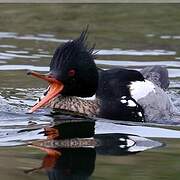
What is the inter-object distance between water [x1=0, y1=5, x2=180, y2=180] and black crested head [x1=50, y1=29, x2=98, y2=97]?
0.37 m

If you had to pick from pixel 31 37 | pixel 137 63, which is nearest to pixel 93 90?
pixel 137 63

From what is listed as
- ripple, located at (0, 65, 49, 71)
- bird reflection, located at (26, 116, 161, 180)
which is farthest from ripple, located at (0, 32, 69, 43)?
bird reflection, located at (26, 116, 161, 180)

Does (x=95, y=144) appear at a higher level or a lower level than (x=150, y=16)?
lower

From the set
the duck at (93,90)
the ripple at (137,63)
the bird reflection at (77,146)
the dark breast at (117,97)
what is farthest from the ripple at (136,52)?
the bird reflection at (77,146)

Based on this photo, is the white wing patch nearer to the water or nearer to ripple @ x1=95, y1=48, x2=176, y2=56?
the water

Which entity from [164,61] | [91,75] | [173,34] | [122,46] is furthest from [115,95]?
[173,34]

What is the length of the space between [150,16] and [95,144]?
8945 mm

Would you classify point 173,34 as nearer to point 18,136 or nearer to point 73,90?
point 73,90

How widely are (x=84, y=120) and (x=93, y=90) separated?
0.46 meters

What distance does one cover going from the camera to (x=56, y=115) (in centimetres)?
1000

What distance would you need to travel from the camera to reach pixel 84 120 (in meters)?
9.85

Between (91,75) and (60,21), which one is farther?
(60,21)

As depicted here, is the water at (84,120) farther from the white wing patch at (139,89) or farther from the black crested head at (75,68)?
the white wing patch at (139,89)

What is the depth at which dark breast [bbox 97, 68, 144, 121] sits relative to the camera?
9914 mm
